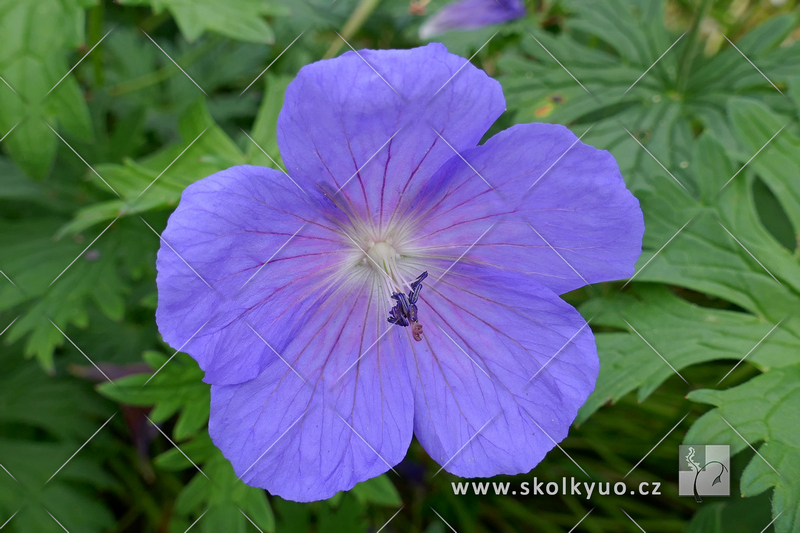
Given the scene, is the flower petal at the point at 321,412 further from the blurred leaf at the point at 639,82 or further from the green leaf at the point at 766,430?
the blurred leaf at the point at 639,82

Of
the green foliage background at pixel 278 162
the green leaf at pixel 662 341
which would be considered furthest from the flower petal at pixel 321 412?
the green leaf at pixel 662 341

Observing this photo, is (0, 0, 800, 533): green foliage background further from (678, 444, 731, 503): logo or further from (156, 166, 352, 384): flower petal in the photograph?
(156, 166, 352, 384): flower petal

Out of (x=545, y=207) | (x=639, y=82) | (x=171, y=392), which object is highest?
(x=639, y=82)

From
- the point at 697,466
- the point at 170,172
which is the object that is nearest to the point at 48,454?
the point at 170,172

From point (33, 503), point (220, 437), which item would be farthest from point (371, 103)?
point (33, 503)

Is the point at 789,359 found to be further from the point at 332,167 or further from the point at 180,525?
the point at 180,525

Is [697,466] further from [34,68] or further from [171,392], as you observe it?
[34,68]

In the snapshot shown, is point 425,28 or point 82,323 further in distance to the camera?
point 425,28
